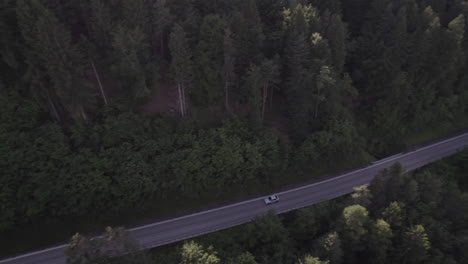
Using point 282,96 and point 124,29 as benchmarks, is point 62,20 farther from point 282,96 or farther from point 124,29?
point 282,96

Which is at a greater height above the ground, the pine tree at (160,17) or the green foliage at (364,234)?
the pine tree at (160,17)

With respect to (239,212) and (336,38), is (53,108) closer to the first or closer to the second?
(239,212)

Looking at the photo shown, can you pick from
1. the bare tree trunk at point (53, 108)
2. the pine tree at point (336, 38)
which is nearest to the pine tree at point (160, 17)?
the bare tree trunk at point (53, 108)

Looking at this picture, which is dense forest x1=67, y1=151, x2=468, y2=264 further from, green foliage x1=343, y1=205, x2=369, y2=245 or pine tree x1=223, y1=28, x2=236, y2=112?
pine tree x1=223, y1=28, x2=236, y2=112

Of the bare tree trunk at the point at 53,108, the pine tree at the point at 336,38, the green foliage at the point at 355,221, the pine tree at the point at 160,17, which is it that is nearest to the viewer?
the green foliage at the point at 355,221

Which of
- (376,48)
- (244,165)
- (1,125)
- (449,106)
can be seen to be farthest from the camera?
(449,106)

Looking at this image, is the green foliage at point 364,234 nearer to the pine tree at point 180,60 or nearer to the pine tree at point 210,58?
the pine tree at point 210,58

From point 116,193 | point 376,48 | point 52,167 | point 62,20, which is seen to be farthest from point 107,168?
point 376,48
